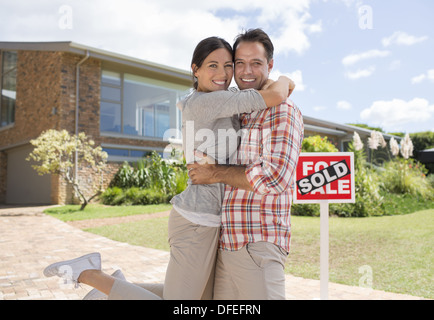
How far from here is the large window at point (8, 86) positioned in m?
16.7

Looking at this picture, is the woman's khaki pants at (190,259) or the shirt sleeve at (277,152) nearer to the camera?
the shirt sleeve at (277,152)

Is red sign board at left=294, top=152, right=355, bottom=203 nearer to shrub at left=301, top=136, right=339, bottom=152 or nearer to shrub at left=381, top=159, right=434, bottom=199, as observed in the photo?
shrub at left=301, top=136, right=339, bottom=152

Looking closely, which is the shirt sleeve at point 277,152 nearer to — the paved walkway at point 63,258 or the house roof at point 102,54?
the paved walkway at point 63,258

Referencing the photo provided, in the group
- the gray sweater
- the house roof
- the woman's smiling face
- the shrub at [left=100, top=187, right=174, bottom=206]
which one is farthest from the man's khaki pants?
the house roof

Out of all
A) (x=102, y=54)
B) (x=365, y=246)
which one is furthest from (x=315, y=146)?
(x=102, y=54)

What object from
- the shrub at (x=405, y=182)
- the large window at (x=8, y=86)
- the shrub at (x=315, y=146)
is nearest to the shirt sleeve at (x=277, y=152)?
the shrub at (x=315, y=146)

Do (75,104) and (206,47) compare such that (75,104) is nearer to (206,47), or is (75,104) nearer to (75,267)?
(75,267)

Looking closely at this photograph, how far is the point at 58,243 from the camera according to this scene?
263 inches

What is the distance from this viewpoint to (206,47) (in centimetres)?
186

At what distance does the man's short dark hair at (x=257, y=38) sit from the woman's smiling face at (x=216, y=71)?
93 millimetres
